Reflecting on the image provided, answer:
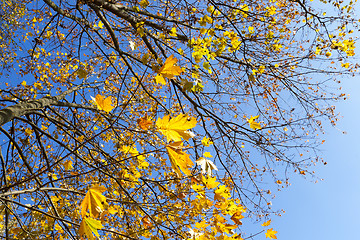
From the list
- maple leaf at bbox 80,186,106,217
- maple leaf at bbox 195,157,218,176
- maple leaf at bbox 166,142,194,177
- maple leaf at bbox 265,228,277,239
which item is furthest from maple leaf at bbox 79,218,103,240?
maple leaf at bbox 265,228,277,239

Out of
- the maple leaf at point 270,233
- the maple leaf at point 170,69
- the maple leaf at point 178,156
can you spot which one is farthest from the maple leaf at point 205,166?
the maple leaf at point 270,233

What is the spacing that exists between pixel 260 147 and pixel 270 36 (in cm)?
171

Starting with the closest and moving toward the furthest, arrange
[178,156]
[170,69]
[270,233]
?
[178,156], [170,69], [270,233]

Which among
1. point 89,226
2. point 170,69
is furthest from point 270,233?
point 170,69

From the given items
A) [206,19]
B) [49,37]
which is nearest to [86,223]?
[206,19]

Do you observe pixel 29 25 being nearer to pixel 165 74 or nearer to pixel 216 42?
pixel 216 42

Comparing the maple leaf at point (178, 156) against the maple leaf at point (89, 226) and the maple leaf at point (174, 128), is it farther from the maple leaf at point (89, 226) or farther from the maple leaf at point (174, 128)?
the maple leaf at point (89, 226)

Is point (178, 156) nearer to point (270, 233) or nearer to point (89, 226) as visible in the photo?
point (89, 226)

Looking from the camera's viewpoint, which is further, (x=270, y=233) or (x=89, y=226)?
(x=270, y=233)

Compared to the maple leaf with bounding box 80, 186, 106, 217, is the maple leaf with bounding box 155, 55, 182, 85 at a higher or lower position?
higher

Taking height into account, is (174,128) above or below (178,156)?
above

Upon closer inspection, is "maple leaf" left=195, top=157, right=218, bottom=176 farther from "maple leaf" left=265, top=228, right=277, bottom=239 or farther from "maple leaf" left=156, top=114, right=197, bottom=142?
"maple leaf" left=265, top=228, right=277, bottom=239

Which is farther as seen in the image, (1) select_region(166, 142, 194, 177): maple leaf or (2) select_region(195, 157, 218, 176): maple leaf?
(2) select_region(195, 157, 218, 176): maple leaf

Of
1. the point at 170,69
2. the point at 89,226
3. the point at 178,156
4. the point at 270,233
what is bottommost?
the point at 270,233
